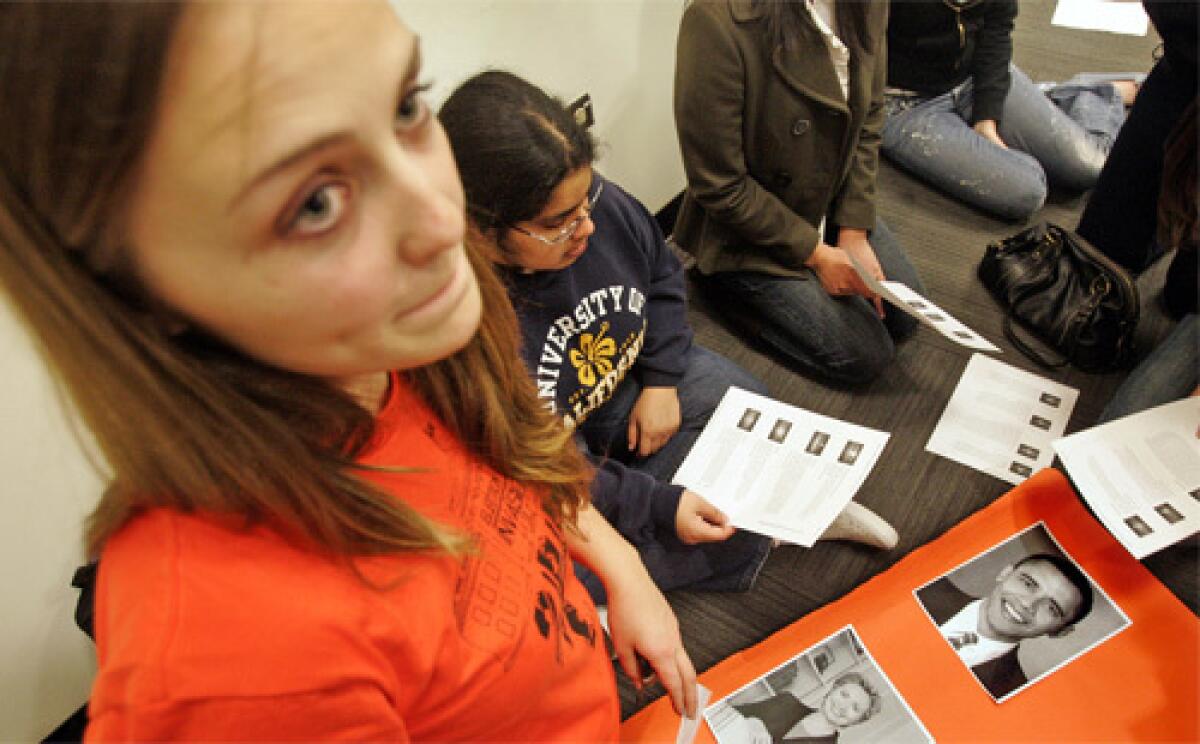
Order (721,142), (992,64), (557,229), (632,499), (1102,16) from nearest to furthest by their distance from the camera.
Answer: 1. (557,229)
2. (632,499)
3. (721,142)
4. (992,64)
5. (1102,16)

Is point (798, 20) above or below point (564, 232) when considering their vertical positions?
above

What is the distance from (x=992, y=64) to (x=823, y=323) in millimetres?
901

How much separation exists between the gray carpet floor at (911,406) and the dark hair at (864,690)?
20 cm

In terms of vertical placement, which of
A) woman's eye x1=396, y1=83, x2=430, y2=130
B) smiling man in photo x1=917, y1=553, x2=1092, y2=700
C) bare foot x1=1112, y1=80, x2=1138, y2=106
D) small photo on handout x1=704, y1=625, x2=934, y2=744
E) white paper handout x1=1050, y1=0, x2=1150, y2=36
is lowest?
small photo on handout x1=704, y1=625, x2=934, y2=744

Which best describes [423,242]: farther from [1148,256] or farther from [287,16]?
[1148,256]

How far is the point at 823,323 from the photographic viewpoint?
1639mm

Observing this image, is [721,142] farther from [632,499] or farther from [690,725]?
[690,725]

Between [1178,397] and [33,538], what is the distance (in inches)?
75.4

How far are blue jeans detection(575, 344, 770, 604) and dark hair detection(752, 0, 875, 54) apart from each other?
23.6 inches

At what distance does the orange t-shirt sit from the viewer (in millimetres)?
432

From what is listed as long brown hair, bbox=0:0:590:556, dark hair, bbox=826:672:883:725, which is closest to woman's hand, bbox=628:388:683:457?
dark hair, bbox=826:672:883:725

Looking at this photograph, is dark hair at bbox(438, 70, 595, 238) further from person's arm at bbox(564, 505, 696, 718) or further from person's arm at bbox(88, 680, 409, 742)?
person's arm at bbox(88, 680, 409, 742)

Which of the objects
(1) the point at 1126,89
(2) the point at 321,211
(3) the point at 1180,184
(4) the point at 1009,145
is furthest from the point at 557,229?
(1) the point at 1126,89

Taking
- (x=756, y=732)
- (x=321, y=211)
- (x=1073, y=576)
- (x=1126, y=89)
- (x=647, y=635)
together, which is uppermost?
(x=321, y=211)
